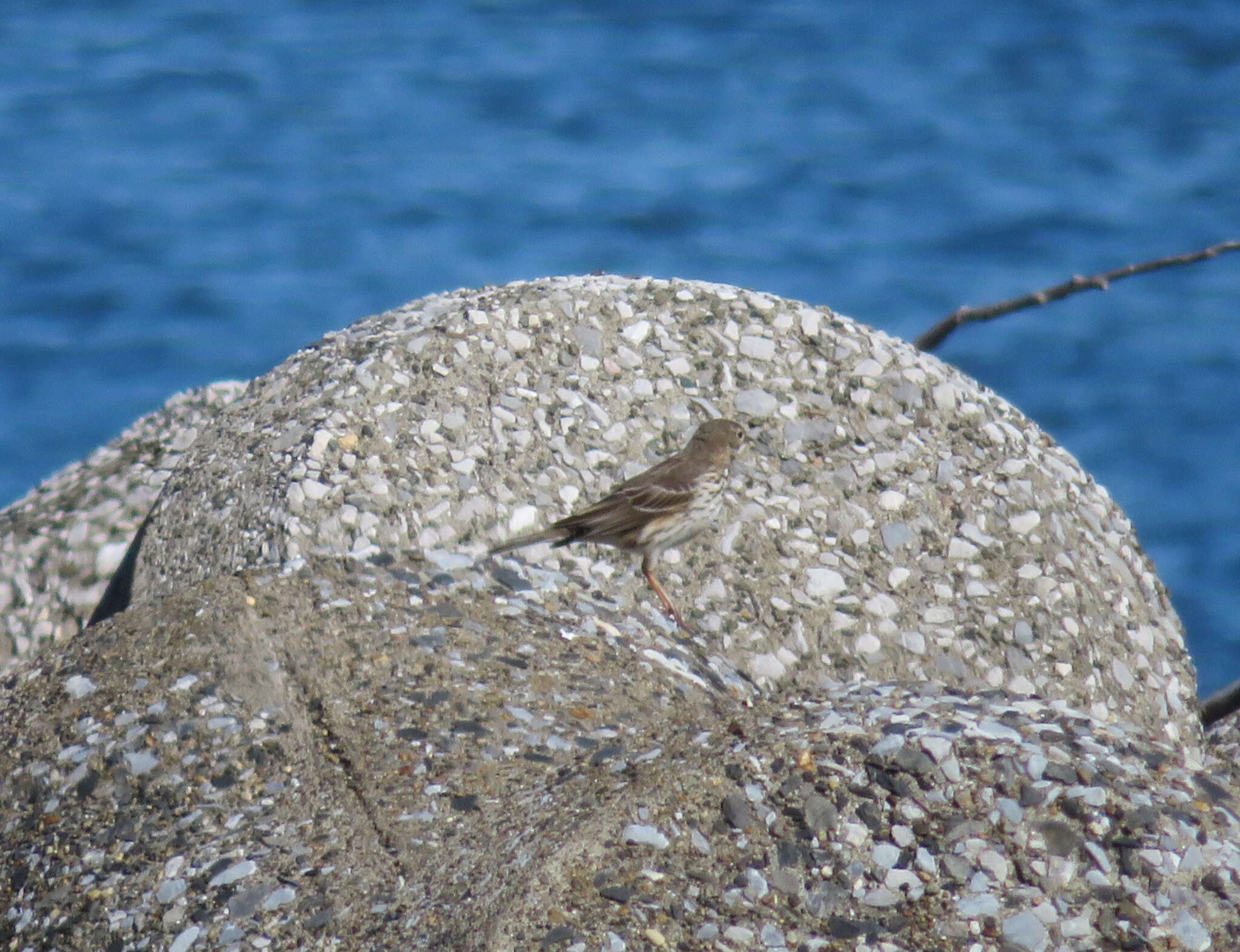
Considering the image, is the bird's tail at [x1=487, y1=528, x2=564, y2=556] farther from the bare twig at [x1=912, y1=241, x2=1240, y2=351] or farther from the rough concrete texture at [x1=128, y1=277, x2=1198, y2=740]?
the bare twig at [x1=912, y1=241, x2=1240, y2=351]

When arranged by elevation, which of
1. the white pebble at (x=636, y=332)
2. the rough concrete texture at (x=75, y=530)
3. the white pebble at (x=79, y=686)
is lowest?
the white pebble at (x=79, y=686)

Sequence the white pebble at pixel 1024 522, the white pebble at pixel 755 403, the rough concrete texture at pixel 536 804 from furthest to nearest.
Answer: the white pebble at pixel 755 403 < the white pebble at pixel 1024 522 < the rough concrete texture at pixel 536 804

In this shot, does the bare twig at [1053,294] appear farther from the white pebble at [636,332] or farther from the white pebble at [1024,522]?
the white pebble at [636,332]

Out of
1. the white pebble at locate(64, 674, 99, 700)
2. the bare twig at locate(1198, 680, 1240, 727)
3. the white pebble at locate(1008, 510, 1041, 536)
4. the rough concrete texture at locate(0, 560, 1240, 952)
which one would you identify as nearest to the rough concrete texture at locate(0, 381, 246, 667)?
the rough concrete texture at locate(0, 560, 1240, 952)

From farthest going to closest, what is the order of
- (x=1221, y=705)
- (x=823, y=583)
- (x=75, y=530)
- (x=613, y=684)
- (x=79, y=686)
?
(x=75, y=530), (x=1221, y=705), (x=823, y=583), (x=613, y=684), (x=79, y=686)

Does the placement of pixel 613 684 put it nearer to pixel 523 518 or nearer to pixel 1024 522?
pixel 523 518

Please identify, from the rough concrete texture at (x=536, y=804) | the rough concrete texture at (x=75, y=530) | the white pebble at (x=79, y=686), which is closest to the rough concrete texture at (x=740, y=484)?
the rough concrete texture at (x=536, y=804)

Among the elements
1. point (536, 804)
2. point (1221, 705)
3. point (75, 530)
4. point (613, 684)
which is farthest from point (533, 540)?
point (1221, 705)
